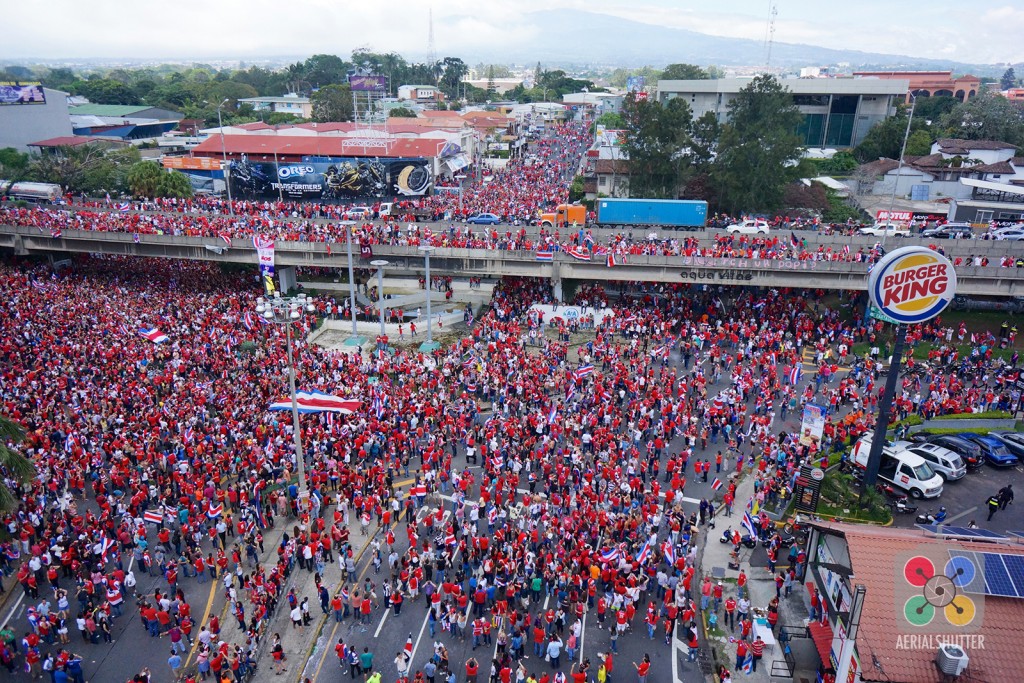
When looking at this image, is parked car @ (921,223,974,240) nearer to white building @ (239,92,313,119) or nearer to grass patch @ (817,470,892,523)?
grass patch @ (817,470,892,523)

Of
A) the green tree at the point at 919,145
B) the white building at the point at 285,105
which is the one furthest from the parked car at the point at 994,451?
the white building at the point at 285,105

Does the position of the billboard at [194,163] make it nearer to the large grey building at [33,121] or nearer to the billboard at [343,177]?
the billboard at [343,177]

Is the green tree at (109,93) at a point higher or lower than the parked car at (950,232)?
higher

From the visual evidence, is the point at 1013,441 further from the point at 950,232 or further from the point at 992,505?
the point at 950,232

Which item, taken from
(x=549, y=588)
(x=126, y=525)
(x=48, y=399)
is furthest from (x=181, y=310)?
(x=549, y=588)

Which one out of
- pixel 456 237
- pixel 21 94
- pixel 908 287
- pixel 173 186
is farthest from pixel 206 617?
pixel 21 94

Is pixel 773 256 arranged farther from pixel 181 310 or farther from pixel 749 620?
pixel 181 310
